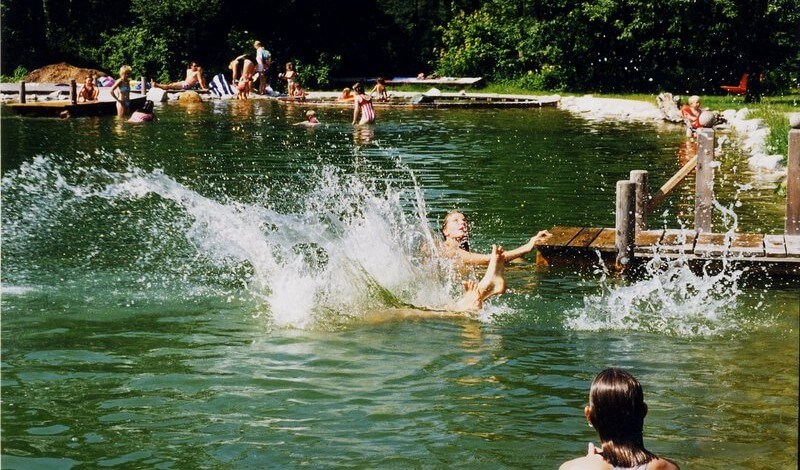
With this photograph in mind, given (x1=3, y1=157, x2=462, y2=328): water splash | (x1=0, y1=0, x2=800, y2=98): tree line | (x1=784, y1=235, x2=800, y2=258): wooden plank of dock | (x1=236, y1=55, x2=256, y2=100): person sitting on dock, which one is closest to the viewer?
(x1=3, y1=157, x2=462, y2=328): water splash

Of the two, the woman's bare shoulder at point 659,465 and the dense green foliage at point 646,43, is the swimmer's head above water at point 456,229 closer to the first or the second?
the woman's bare shoulder at point 659,465

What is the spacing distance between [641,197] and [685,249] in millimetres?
933

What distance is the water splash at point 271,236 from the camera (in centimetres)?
1167

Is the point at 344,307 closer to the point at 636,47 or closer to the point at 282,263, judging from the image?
the point at 282,263

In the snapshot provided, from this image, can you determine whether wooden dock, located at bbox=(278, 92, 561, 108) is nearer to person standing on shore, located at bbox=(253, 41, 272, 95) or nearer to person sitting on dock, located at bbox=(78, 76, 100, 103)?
person standing on shore, located at bbox=(253, 41, 272, 95)

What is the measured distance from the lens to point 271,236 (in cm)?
1544

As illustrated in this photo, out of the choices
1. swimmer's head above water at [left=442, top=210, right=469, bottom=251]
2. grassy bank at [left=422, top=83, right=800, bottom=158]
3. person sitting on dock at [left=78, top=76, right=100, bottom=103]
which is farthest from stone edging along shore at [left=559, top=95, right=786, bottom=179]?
person sitting on dock at [left=78, top=76, right=100, bottom=103]

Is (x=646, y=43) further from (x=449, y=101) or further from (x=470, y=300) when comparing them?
(x=470, y=300)

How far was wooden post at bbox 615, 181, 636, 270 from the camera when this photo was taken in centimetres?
1298

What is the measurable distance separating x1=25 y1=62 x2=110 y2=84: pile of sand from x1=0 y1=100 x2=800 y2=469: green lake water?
3022 cm

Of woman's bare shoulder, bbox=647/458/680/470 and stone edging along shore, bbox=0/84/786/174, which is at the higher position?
stone edging along shore, bbox=0/84/786/174

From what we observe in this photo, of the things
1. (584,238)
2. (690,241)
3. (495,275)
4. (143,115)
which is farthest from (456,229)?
(143,115)

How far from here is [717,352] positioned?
10133mm

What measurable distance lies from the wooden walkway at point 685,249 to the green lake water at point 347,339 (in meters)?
0.23
